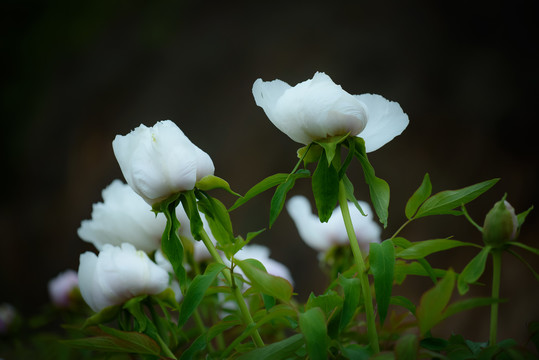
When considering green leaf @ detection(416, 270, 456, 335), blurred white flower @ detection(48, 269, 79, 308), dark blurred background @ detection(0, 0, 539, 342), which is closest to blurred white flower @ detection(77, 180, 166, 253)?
green leaf @ detection(416, 270, 456, 335)

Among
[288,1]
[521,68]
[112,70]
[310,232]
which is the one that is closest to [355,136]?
[310,232]

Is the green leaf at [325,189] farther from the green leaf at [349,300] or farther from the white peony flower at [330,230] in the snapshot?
the white peony flower at [330,230]

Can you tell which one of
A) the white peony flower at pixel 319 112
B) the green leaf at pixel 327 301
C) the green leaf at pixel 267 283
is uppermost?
the white peony flower at pixel 319 112

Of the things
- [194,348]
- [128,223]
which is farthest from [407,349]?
[128,223]

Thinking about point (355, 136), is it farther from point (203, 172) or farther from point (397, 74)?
point (397, 74)

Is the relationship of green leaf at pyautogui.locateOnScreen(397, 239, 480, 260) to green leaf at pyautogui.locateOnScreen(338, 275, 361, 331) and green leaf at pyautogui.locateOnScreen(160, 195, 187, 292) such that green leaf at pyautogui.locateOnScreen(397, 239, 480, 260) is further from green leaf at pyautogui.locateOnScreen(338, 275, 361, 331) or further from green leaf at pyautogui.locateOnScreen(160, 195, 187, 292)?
green leaf at pyautogui.locateOnScreen(160, 195, 187, 292)

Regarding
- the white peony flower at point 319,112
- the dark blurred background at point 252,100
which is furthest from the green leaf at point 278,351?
the dark blurred background at point 252,100
